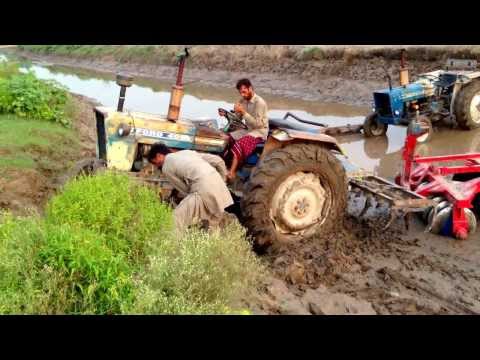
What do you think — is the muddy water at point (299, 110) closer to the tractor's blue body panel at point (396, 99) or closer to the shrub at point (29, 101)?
the tractor's blue body panel at point (396, 99)

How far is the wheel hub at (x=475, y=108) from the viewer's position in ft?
37.8

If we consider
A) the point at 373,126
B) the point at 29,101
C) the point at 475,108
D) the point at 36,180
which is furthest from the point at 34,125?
the point at 475,108

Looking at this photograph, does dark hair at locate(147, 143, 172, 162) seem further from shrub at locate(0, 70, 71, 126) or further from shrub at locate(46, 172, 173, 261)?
shrub at locate(0, 70, 71, 126)

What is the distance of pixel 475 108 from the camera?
11.6 m

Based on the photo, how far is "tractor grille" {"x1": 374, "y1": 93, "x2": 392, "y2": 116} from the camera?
1143 centimetres

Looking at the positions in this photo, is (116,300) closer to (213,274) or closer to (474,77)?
(213,274)

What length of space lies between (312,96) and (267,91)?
8.04ft

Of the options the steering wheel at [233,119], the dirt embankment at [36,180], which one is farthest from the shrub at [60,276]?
the steering wheel at [233,119]

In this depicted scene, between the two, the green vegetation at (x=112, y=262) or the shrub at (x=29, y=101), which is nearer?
the green vegetation at (x=112, y=262)

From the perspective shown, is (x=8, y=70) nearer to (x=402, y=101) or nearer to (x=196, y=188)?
(x=402, y=101)

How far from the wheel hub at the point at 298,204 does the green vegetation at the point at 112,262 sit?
1.01 m

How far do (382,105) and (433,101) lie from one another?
1.15 m

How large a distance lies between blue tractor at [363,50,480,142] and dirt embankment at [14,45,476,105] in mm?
1601

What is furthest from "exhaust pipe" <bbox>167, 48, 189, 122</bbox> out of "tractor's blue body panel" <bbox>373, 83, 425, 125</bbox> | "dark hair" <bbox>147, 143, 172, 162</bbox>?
"tractor's blue body panel" <bbox>373, 83, 425, 125</bbox>
